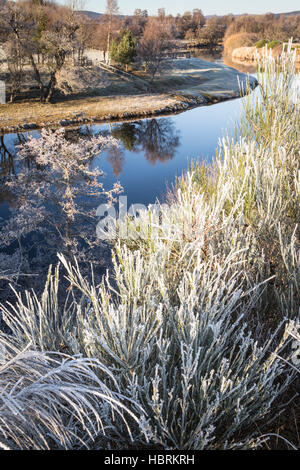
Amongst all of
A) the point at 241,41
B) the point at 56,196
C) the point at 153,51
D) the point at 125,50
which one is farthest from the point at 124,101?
the point at 241,41

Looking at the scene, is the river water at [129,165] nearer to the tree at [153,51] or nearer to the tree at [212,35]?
the tree at [153,51]

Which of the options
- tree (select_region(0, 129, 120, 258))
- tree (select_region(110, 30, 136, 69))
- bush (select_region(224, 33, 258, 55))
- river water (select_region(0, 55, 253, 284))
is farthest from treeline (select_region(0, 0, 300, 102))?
bush (select_region(224, 33, 258, 55))

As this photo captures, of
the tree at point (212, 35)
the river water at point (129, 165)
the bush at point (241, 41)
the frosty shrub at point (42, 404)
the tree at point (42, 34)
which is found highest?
the tree at point (212, 35)

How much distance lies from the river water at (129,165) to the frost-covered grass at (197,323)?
551 cm

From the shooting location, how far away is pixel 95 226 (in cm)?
1269

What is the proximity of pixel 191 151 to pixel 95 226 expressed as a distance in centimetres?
1085

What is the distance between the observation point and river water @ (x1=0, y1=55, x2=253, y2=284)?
1157 cm

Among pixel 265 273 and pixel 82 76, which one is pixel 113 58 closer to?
pixel 82 76

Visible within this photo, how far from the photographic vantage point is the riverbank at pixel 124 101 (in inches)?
976

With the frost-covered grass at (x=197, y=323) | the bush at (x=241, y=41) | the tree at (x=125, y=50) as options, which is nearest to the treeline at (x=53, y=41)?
the tree at (x=125, y=50)

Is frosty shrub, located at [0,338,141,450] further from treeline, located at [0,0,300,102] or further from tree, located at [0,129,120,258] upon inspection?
treeline, located at [0,0,300,102]

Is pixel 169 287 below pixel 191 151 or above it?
above

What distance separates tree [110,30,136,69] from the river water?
431 inches
